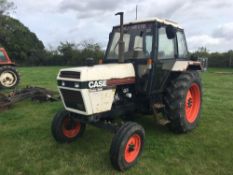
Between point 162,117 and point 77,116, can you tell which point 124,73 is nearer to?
point 77,116

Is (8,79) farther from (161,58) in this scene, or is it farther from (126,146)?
(126,146)

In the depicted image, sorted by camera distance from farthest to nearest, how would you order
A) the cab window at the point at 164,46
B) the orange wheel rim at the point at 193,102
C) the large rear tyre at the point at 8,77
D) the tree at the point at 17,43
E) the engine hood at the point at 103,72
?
the tree at the point at 17,43 → the large rear tyre at the point at 8,77 → the orange wheel rim at the point at 193,102 → the cab window at the point at 164,46 → the engine hood at the point at 103,72

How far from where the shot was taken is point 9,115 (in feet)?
21.5

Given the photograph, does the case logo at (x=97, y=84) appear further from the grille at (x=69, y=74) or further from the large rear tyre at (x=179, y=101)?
the large rear tyre at (x=179, y=101)

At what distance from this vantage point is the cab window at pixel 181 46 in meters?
5.32

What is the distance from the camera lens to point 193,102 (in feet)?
18.6

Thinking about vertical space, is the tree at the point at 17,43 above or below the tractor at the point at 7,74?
above

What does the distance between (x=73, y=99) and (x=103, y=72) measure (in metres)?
0.62

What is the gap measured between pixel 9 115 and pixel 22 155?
2.68 m

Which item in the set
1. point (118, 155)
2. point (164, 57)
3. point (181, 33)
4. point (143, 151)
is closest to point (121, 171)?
point (118, 155)

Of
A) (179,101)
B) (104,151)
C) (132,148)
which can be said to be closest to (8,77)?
(104,151)

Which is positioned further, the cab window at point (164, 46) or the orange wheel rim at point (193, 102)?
the orange wheel rim at point (193, 102)

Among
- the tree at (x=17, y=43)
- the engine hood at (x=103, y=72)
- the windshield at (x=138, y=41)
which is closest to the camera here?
the engine hood at (x=103, y=72)

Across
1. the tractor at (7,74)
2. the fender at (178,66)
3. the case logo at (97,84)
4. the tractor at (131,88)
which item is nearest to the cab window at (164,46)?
the tractor at (131,88)
